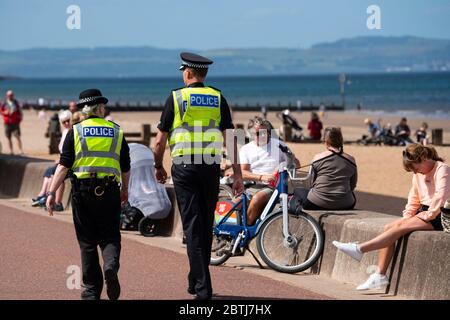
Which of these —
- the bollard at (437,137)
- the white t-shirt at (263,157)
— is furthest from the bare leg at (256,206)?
the bollard at (437,137)

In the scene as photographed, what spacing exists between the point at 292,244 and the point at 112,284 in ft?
8.17

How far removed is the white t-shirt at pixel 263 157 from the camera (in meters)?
12.2

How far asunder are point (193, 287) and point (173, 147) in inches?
42.7

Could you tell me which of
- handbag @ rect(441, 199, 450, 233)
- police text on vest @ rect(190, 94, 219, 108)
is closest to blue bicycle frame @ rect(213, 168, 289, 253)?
police text on vest @ rect(190, 94, 219, 108)

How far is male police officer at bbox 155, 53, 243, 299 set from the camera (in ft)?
28.9

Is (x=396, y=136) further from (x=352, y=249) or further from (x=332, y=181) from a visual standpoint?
(x=352, y=249)

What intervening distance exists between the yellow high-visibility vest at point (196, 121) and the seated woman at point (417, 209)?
4.87 ft

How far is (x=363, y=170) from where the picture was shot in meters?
24.7

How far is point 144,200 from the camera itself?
13.2 meters

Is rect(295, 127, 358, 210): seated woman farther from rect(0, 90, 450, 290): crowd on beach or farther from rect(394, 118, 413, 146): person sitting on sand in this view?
rect(394, 118, 413, 146): person sitting on sand

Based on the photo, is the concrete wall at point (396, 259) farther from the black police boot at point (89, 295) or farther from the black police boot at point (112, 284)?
the black police boot at point (89, 295)

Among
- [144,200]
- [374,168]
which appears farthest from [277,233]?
[374,168]

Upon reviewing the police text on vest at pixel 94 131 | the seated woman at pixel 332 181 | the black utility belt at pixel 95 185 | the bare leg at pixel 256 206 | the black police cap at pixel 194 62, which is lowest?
the bare leg at pixel 256 206
